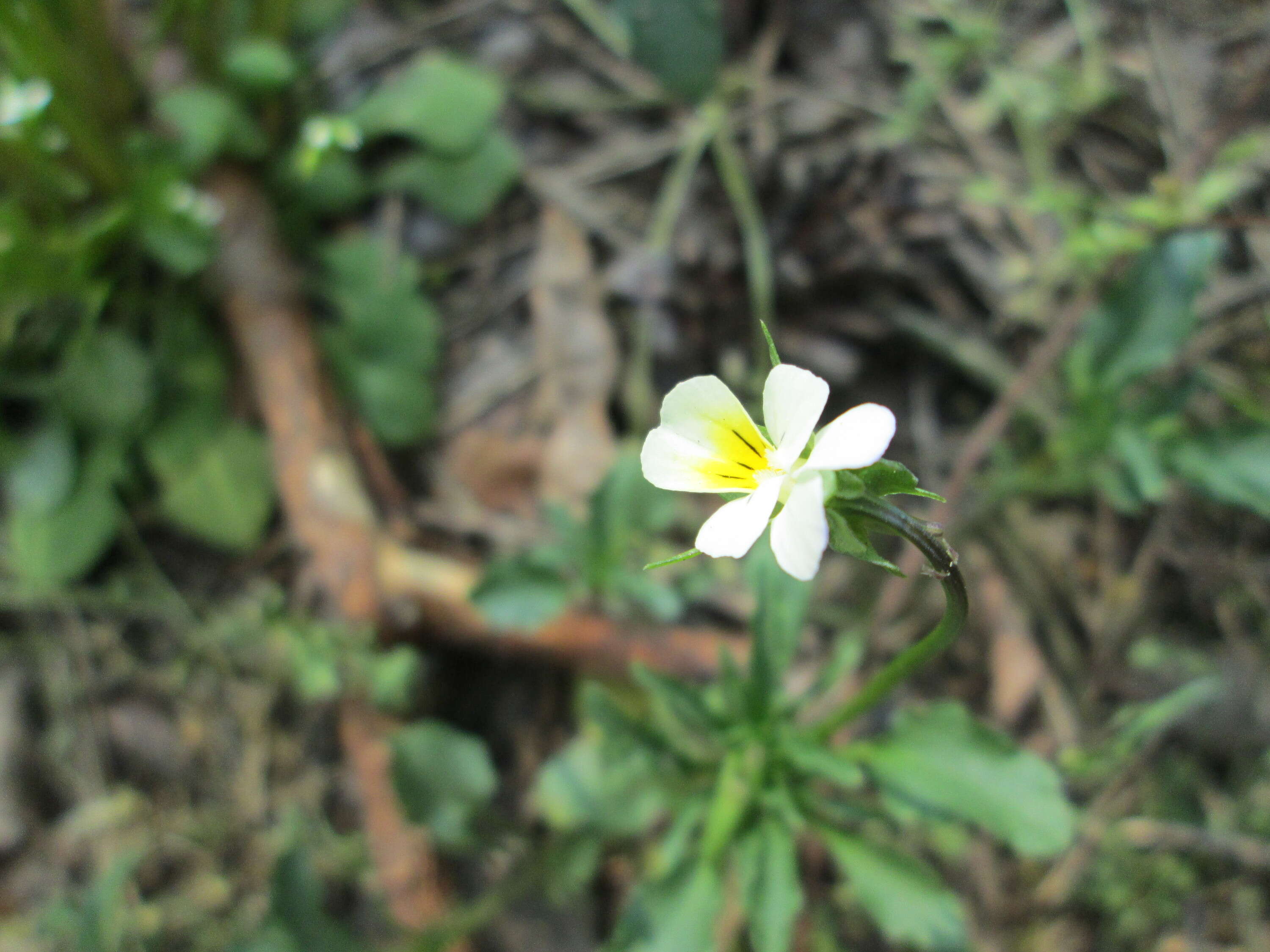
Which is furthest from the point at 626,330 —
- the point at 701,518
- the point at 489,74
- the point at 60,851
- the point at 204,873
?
the point at 60,851

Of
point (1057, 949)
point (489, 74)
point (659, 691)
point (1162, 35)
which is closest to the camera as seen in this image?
point (659, 691)

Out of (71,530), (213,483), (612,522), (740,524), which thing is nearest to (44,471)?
(71,530)

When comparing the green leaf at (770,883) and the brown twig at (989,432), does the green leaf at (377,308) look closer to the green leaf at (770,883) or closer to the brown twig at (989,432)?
the brown twig at (989,432)

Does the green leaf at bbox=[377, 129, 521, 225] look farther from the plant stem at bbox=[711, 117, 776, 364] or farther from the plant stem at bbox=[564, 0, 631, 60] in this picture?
the plant stem at bbox=[711, 117, 776, 364]

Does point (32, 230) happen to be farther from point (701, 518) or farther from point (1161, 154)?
point (1161, 154)

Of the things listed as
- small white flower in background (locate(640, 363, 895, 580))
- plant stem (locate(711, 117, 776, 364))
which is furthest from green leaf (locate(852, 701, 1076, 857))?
plant stem (locate(711, 117, 776, 364))

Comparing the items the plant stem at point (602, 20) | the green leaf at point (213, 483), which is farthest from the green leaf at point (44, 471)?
the plant stem at point (602, 20)
